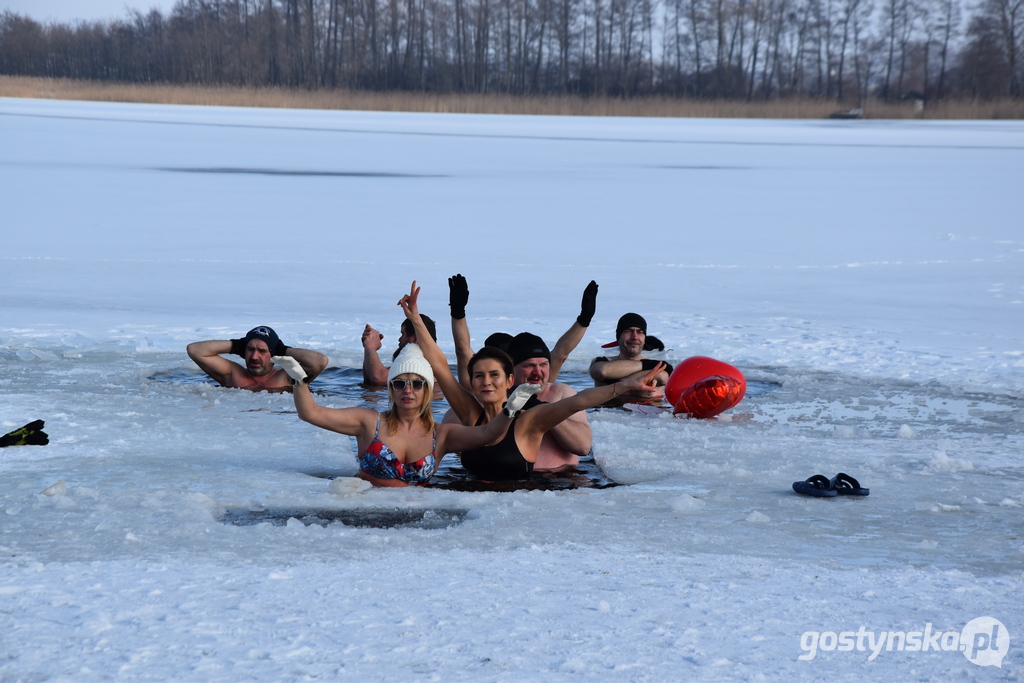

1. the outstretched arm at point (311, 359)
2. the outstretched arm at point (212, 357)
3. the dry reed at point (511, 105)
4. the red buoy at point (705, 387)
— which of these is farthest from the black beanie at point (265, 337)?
the dry reed at point (511, 105)

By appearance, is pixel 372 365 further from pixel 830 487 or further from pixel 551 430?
pixel 830 487

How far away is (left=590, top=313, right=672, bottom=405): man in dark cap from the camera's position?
23.4ft

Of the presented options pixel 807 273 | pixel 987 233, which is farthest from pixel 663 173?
pixel 807 273

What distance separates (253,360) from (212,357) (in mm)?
342

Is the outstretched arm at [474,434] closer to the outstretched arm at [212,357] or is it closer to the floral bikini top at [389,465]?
the floral bikini top at [389,465]

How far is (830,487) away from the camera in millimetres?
4465

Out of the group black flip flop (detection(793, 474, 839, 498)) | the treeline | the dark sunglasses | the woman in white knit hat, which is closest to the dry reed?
the treeline

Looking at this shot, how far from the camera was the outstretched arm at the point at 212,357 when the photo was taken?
23.4 ft

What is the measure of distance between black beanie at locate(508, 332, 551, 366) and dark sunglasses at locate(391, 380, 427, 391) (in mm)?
661

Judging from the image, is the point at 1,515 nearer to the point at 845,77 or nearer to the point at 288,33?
the point at 288,33

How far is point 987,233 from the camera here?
1446 cm

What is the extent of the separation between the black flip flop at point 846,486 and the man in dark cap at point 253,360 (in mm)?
3635

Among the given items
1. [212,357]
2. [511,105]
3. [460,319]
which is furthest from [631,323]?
[511,105]

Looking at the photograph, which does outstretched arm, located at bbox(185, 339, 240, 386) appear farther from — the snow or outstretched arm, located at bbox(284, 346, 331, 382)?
outstretched arm, located at bbox(284, 346, 331, 382)
